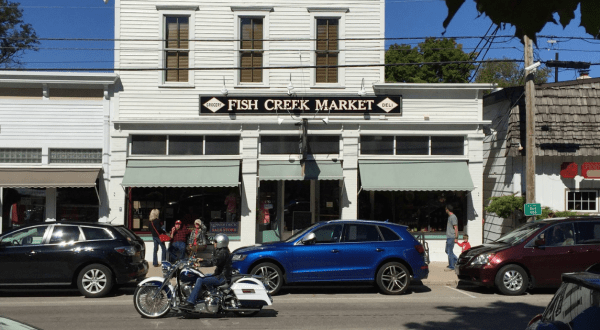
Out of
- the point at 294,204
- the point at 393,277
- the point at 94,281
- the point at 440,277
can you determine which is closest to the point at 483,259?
the point at 393,277

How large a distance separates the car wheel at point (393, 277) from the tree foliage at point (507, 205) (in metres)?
6.35

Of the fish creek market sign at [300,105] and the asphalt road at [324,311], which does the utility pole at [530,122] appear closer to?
the asphalt road at [324,311]

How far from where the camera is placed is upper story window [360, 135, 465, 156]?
18547mm

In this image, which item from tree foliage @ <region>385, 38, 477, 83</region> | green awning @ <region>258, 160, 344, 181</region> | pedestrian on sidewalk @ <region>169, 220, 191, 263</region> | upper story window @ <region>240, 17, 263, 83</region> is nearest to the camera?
pedestrian on sidewalk @ <region>169, 220, 191, 263</region>

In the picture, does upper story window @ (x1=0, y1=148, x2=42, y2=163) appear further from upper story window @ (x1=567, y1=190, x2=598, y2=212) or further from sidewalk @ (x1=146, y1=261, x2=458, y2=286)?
upper story window @ (x1=567, y1=190, x2=598, y2=212)

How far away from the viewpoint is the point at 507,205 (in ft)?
59.1

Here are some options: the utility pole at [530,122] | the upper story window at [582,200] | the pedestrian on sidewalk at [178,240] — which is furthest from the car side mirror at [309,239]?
the upper story window at [582,200]

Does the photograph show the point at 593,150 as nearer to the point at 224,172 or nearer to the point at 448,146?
the point at 448,146

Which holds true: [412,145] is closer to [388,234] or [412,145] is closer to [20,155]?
[388,234]

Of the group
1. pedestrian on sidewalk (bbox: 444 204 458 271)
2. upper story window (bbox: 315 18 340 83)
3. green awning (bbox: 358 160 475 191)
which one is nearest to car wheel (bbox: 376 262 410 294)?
pedestrian on sidewalk (bbox: 444 204 458 271)

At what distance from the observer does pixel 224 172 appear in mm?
17797

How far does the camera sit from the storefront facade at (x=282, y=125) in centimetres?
1812

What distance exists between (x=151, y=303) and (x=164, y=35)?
34.2 ft

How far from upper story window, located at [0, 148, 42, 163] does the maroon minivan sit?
42.5ft
